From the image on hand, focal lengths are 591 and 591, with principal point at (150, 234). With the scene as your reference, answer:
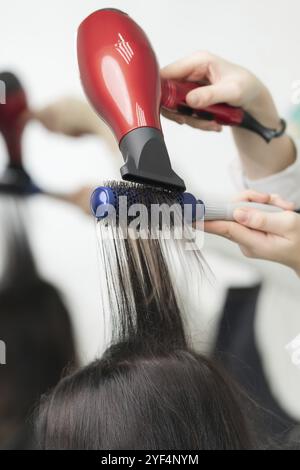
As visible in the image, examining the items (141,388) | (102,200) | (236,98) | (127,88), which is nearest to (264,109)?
(236,98)

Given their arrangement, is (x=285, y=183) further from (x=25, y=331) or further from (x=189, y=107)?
(x=25, y=331)

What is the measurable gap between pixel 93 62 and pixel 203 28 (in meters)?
0.51

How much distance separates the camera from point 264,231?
0.97 metres

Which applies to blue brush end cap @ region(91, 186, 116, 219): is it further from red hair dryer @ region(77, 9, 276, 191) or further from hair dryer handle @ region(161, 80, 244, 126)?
hair dryer handle @ region(161, 80, 244, 126)

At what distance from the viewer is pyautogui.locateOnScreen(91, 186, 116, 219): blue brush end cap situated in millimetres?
762

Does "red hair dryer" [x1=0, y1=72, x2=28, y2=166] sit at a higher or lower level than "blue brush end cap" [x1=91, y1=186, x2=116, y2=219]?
higher

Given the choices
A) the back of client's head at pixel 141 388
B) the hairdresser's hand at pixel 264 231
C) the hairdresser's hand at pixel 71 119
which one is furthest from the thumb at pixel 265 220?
the hairdresser's hand at pixel 71 119

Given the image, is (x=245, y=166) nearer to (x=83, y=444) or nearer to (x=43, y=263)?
(x=43, y=263)

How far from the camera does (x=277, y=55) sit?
1341 mm

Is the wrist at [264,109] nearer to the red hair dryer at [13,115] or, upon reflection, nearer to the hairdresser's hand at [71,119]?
the hairdresser's hand at [71,119]

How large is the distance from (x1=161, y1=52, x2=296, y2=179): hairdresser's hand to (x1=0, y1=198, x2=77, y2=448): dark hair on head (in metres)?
0.41

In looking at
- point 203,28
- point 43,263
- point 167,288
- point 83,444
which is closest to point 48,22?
point 203,28

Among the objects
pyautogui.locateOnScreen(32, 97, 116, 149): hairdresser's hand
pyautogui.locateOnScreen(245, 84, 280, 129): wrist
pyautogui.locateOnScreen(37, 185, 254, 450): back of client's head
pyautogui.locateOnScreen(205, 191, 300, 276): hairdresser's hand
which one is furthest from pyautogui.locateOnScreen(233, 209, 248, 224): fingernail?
pyautogui.locateOnScreen(32, 97, 116, 149): hairdresser's hand

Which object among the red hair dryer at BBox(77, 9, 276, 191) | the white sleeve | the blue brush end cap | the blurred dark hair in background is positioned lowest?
the blurred dark hair in background
